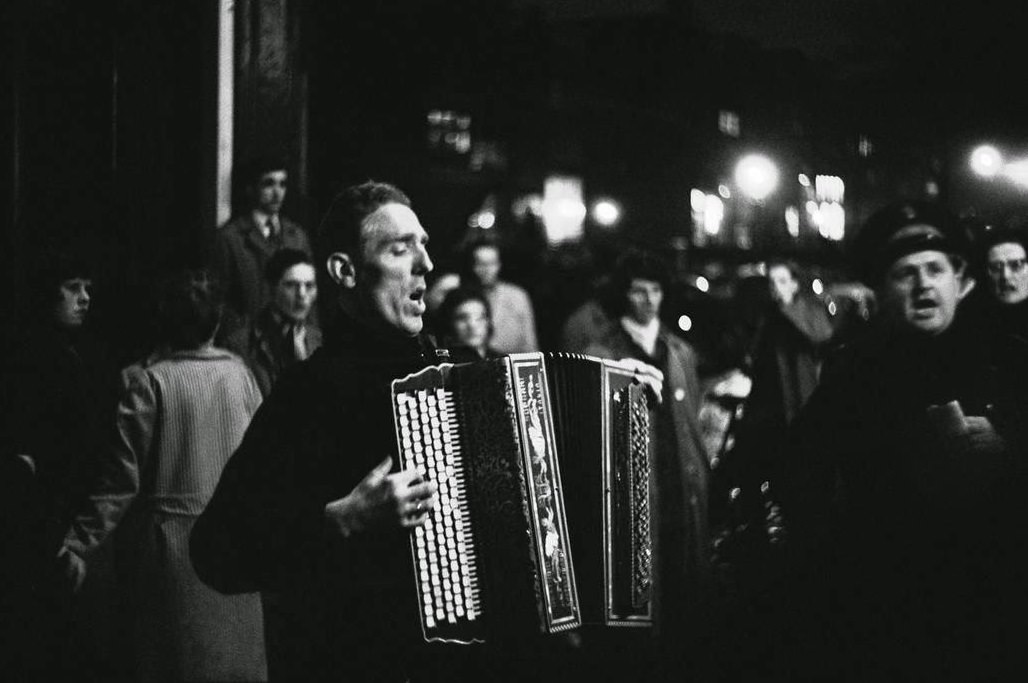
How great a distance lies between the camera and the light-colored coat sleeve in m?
5.43

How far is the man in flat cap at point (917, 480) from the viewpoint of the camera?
4191mm

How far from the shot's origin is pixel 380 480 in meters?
3.21

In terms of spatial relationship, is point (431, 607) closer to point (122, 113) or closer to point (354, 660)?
point (354, 660)

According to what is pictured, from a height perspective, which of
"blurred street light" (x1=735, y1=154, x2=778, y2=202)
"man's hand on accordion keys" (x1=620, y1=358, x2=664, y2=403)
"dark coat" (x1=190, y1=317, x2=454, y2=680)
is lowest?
"dark coat" (x1=190, y1=317, x2=454, y2=680)

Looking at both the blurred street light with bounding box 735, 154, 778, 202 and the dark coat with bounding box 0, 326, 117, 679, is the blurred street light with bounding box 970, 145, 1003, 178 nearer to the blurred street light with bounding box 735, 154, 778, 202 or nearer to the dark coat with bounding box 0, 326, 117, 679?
the blurred street light with bounding box 735, 154, 778, 202

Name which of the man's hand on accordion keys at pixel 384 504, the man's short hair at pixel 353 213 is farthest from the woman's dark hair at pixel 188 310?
the man's hand on accordion keys at pixel 384 504

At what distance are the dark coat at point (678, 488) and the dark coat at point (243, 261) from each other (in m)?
1.93

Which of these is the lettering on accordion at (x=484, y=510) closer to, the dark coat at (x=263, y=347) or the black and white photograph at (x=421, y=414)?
the black and white photograph at (x=421, y=414)

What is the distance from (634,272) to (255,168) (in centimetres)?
228

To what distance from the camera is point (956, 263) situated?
4.70 m

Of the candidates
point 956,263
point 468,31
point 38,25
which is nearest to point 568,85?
point 468,31

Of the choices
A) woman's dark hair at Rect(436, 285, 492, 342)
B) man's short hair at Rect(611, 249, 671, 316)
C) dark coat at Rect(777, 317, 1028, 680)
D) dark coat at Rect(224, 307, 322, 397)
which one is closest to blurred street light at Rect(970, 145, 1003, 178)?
man's short hair at Rect(611, 249, 671, 316)

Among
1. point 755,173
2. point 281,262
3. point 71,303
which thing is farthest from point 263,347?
point 755,173

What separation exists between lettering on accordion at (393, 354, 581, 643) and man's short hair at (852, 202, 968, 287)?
1738mm
